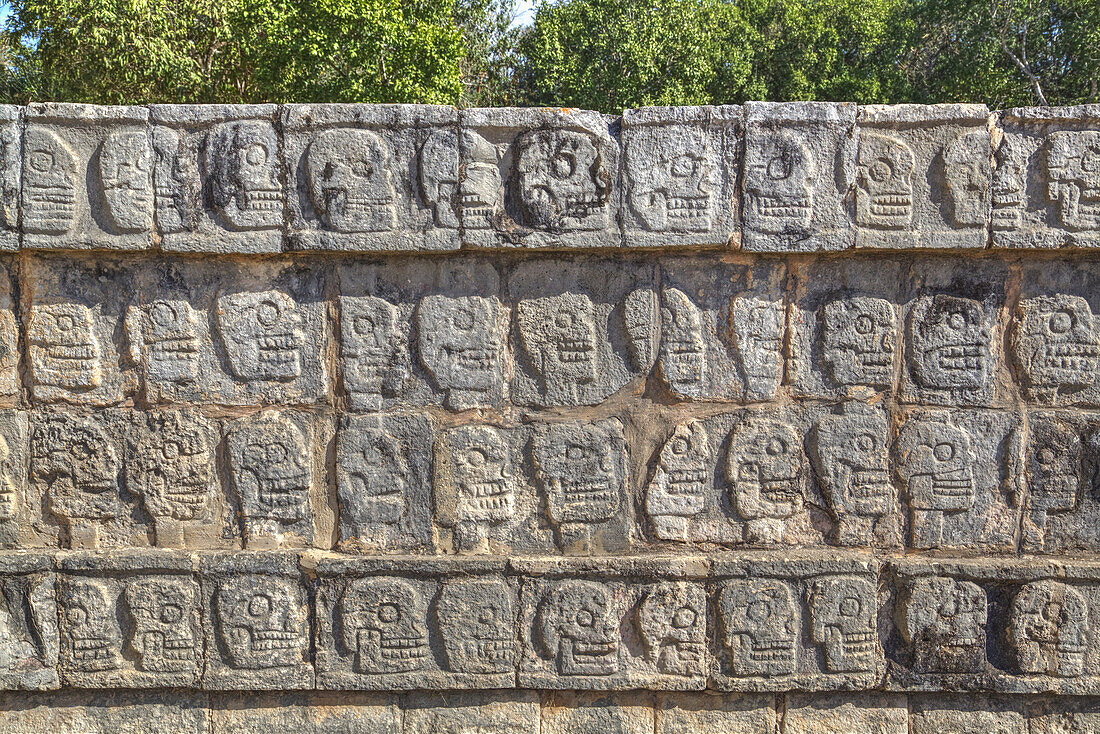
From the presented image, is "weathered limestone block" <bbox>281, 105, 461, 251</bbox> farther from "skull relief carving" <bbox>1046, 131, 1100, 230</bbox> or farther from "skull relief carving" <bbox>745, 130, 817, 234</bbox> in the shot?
"skull relief carving" <bbox>1046, 131, 1100, 230</bbox>

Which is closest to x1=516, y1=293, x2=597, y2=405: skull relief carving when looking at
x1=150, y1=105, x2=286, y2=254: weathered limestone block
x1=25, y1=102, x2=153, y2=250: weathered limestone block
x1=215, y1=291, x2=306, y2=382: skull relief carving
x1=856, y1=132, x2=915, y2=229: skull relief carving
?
x1=215, y1=291, x2=306, y2=382: skull relief carving

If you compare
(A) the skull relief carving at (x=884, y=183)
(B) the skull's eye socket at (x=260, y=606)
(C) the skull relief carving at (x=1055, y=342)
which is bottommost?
(B) the skull's eye socket at (x=260, y=606)

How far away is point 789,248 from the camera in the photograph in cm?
320

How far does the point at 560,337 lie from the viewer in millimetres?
3311

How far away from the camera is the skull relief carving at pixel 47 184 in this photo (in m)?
3.16

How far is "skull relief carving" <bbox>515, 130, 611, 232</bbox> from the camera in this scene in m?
3.20

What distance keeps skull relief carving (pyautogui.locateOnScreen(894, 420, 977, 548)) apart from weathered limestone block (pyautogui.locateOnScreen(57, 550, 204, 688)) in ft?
9.09

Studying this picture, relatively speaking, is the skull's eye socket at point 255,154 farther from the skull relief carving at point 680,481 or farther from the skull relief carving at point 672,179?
the skull relief carving at point 680,481

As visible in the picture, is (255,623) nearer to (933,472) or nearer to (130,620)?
(130,620)

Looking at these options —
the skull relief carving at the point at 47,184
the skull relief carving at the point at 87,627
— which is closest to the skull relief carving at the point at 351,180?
the skull relief carving at the point at 47,184

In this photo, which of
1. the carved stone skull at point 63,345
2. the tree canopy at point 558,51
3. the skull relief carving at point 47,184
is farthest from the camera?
the tree canopy at point 558,51

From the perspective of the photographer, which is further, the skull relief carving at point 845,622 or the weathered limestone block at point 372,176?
the skull relief carving at point 845,622

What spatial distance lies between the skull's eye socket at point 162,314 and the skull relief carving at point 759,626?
2342 mm

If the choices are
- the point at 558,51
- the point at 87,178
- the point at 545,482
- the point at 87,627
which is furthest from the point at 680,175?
the point at 558,51
